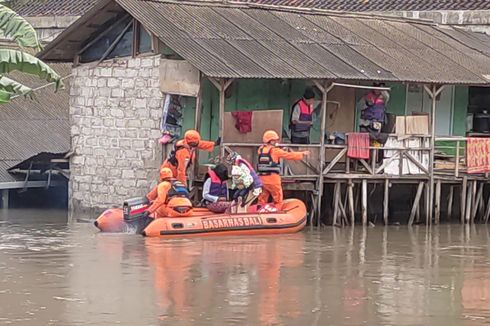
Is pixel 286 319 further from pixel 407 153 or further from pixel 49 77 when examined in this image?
pixel 407 153

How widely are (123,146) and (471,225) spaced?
7.04 metres

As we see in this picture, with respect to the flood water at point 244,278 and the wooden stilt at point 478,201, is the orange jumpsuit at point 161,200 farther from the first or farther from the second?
the wooden stilt at point 478,201

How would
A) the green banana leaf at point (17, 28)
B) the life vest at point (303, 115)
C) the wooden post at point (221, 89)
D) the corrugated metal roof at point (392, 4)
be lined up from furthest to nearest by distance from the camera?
the corrugated metal roof at point (392, 4)
the life vest at point (303, 115)
the wooden post at point (221, 89)
the green banana leaf at point (17, 28)

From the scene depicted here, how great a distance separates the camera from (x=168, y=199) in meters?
20.2

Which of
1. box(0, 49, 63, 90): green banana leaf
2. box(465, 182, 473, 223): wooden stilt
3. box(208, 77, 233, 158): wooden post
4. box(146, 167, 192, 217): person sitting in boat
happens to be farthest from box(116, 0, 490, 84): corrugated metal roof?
box(0, 49, 63, 90): green banana leaf

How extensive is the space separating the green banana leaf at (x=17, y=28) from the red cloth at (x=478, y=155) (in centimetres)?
1180

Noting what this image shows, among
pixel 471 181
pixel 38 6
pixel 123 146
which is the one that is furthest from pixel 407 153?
pixel 38 6

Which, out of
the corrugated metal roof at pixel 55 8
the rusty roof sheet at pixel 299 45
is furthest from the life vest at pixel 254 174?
the corrugated metal roof at pixel 55 8

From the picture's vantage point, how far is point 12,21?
47.7ft

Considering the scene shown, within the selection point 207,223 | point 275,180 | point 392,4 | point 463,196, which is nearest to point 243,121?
point 275,180

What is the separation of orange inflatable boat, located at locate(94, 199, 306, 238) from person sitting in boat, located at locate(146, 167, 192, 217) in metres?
0.14

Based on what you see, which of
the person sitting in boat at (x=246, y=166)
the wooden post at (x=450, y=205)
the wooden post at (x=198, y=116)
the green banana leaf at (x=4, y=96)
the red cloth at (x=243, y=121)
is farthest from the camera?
the wooden post at (x=450, y=205)

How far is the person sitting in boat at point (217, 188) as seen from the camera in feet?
68.2

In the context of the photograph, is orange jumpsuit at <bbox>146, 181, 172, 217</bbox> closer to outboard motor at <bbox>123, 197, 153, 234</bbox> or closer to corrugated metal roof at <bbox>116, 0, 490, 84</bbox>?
outboard motor at <bbox>123, 197, 153, 234</bbox>
